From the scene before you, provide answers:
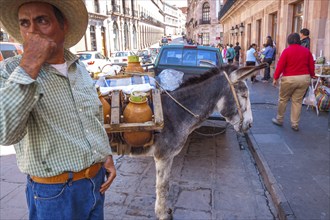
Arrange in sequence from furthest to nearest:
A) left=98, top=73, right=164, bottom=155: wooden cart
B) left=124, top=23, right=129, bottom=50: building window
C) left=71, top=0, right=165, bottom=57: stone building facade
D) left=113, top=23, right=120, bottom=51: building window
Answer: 1. left=124, top=23, right=129, bottom=50: building window
2. left=113, top=23, right=120, bottom=51: building window
3. left=71, top=0, right=165, bottom=57: stone building facade
4. left=98, top=73, right=164, bottom=155: wooden cart

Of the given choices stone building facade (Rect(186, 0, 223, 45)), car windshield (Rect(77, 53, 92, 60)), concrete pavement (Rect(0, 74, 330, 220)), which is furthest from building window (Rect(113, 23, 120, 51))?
concrete pavement (Rect(0, 74, 330, 220))

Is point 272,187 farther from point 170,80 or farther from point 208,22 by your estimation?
point 208,22

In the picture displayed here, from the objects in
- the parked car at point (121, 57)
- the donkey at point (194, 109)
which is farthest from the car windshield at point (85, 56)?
→ the donkey at point (194, 109)

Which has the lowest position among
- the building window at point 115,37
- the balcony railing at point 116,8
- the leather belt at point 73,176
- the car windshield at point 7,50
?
the leather belt at point 73,176

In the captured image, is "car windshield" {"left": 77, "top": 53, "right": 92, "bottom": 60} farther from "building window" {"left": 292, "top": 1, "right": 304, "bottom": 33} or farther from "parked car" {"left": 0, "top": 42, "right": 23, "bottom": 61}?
"building window" {"left": 292, "top": 1, "right": 304, "bottom": 33}

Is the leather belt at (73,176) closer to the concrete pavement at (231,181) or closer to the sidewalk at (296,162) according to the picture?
the concrete pavement at (231,181)

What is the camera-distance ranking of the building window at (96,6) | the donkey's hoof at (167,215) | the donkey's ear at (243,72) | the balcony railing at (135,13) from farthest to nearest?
the balcony railing at (135,13)
the building window at (96,6)
the donkey's hoof at (167,215)
the donkey's ear at (243,72)

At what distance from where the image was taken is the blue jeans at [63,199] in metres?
1.54

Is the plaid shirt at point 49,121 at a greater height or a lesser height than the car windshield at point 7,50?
lesser

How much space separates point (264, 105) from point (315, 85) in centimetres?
163

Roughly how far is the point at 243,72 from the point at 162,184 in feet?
5.45

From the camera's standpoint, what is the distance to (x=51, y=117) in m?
1.48

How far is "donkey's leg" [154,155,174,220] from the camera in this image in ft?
10.5

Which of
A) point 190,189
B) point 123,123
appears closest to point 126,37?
point 190,189
